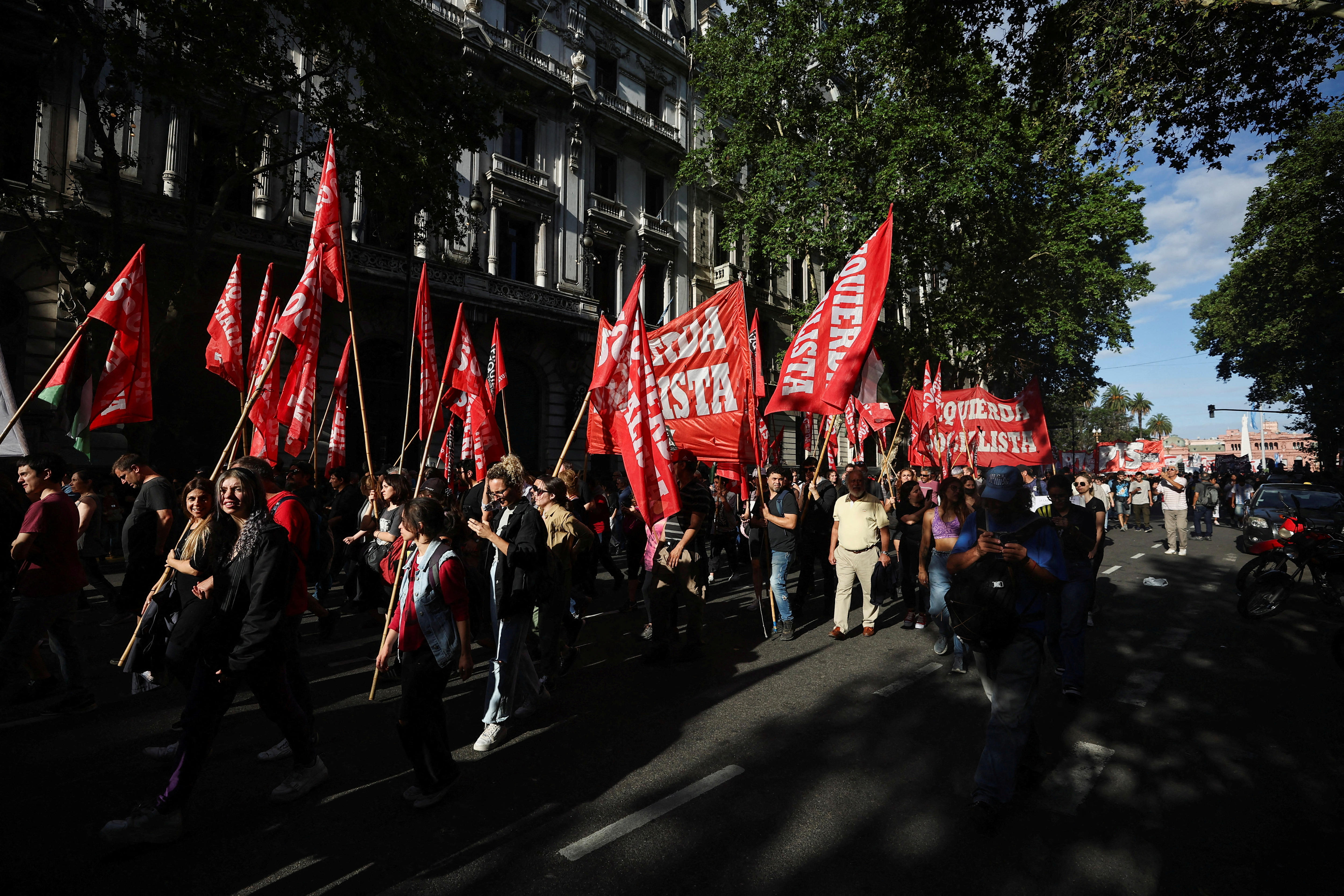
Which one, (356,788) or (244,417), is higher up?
(244,417)

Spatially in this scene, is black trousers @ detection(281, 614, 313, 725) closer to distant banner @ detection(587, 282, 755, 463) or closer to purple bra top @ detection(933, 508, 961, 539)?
distant banner @ detection(587, 282, 755, 463)

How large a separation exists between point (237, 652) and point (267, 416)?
4.91 meters

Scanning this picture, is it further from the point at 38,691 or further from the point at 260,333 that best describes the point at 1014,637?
the point at 260,333

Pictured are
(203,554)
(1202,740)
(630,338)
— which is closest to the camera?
(203,554)

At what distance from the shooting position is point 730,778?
382cm

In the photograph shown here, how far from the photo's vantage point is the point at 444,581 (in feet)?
11.5

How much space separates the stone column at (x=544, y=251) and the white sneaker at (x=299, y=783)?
1823cm

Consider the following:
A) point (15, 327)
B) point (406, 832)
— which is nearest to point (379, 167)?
point (15, 327)

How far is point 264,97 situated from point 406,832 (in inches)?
560

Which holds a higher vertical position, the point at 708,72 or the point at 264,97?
the point at 708,72

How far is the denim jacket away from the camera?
346cm

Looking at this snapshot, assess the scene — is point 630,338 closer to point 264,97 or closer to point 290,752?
point 290,752

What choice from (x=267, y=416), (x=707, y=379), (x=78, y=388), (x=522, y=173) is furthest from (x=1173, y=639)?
(x=522, y=173)

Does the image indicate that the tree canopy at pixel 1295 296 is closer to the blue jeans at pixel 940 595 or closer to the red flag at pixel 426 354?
the blue jeans at pixel 940 595
